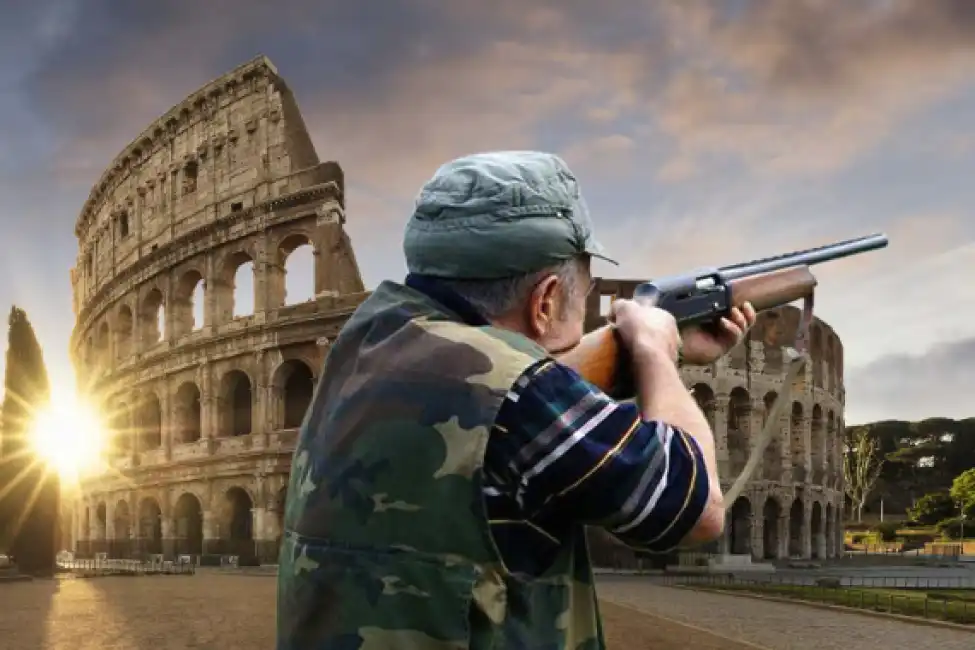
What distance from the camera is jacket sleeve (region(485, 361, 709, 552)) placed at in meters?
1.36

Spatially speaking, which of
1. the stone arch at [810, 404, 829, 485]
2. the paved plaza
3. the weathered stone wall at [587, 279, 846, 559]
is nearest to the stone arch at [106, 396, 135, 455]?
the paved plaza

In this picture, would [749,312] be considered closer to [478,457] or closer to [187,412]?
[478,457]

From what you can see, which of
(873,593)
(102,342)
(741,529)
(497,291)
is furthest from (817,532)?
(497,291)

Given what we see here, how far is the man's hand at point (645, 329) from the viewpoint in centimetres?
175

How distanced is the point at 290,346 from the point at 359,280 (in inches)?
137

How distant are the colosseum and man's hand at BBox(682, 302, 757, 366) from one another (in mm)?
27612

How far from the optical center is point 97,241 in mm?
43250

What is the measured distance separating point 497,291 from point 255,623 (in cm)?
1311

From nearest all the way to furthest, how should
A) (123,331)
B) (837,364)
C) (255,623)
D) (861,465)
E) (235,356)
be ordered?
(255,623) → (235,356) → (123,331) → (837,364) → (861,465)

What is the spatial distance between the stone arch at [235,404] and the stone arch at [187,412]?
1.57 m

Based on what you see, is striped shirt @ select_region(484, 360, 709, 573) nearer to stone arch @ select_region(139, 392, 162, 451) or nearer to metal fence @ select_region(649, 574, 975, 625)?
metal fence @ select_region(649, 574, 975, 625)

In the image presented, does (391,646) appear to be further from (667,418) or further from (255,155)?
(255,155)

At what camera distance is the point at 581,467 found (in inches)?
53.4

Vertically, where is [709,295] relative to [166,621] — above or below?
above
